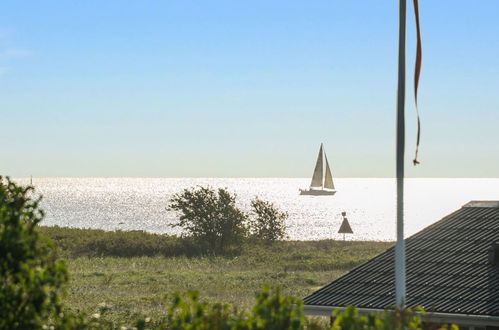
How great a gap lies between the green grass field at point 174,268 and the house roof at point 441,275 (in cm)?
1284

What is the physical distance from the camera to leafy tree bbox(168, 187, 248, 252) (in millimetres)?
53469

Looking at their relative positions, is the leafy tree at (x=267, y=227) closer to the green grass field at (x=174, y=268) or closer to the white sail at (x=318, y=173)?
the green grass field at (x=174, y=268)

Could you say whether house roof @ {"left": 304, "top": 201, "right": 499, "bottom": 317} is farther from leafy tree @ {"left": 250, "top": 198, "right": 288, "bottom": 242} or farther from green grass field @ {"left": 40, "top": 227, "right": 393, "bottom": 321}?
leafy tree @ {"left": 250, "top": 198, "right": 288, "bottom": 242}

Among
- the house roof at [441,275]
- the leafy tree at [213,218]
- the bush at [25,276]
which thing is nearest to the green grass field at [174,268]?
the leafy tree at [213,218]

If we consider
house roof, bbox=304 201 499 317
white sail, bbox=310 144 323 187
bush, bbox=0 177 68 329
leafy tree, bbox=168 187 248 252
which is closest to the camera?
bush, bbox=0 177 68 329

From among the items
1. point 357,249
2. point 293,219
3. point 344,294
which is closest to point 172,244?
point 357,249

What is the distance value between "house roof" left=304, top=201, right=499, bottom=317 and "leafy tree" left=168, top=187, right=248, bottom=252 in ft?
118

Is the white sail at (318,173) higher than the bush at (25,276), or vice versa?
the white sail at (318,173)

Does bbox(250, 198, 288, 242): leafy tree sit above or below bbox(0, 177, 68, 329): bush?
above

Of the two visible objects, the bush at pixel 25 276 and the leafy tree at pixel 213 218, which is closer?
the bush at pixel 25 276

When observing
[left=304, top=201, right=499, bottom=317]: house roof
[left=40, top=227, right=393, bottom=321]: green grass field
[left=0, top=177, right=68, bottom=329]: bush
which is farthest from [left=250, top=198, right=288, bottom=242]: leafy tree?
[left=0, top=177, right=68, bottom=329]: bush

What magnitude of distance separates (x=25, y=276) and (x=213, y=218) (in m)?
46.1

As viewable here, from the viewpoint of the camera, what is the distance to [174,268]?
43344 millimetres

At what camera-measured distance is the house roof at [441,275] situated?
47.1 feet
